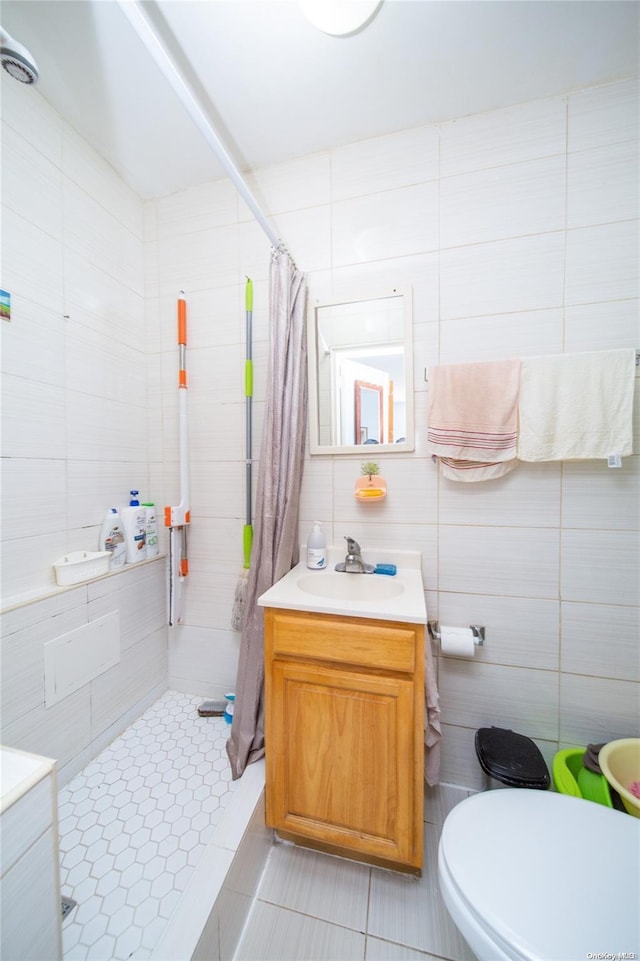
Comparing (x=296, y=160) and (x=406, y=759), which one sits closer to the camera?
(x=406, y=759)

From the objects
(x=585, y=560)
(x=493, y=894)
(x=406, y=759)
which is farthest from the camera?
(x=585, y=560)

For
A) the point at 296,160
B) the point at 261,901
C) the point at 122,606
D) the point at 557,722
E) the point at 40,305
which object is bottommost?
the point at 261,901

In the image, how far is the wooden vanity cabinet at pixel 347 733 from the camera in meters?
0.94

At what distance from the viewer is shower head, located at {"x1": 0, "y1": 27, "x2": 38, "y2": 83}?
0.74 metres

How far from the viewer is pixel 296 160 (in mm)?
1415

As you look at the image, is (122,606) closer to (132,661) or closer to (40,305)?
(132,661)

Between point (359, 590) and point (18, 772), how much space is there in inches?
37.3

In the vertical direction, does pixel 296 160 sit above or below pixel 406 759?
above

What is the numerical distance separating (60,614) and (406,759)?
117cm

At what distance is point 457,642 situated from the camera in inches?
46.9

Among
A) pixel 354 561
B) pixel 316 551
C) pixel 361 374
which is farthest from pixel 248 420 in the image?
Result: pixel 354 561

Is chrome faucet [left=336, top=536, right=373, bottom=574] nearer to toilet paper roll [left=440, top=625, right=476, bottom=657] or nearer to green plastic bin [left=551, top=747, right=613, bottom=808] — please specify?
toilet paper roll [left=440, top=625, right=476, bottom=657]

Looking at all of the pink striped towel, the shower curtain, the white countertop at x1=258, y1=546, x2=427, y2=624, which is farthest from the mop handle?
the pink striped towel

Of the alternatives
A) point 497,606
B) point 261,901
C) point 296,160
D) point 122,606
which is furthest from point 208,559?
point 296,160
